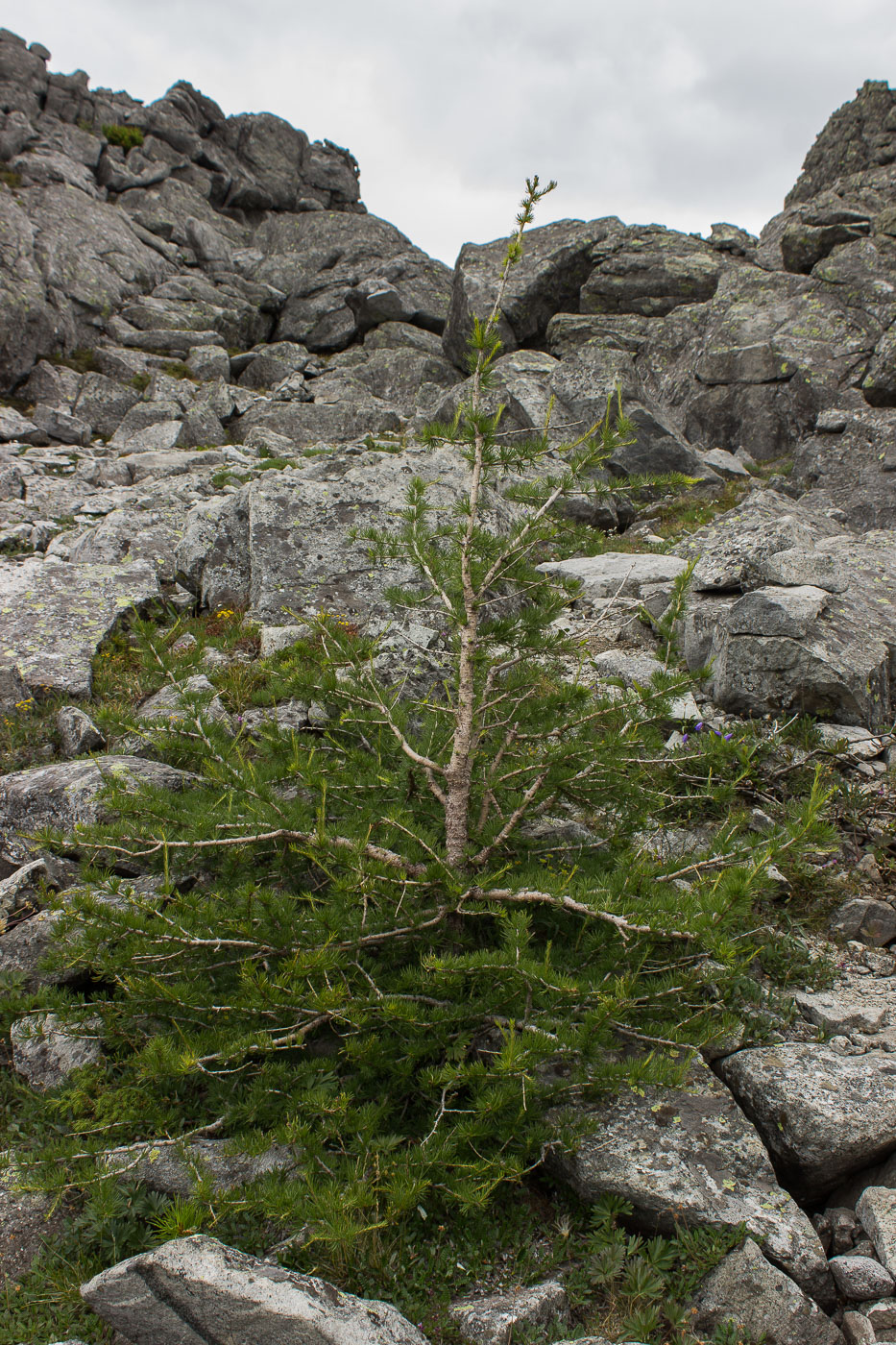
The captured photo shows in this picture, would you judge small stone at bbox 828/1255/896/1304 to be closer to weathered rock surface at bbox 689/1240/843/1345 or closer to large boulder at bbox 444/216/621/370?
weathered rock surface at bbox 689/1240/843/1345

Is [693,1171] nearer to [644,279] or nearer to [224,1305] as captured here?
[224,1305]

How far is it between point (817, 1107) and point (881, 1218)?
0.49m

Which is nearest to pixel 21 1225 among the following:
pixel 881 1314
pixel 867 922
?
pixel 881 1314

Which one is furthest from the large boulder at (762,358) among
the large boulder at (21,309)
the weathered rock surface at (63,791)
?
the large boulder at (21,309)

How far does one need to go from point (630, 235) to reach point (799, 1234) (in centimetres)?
3233

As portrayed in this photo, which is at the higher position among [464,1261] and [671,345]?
[671,345]

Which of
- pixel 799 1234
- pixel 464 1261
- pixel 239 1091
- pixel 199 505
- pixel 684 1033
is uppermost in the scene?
pixel 199 505

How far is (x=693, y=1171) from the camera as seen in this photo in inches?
141

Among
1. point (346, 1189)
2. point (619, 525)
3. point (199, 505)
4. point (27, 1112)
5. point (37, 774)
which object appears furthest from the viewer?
point (619, 525)

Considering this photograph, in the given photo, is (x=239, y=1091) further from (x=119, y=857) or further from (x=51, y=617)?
(x=51, y=617)

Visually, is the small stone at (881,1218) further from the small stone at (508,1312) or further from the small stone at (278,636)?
the small stone at (278,636)

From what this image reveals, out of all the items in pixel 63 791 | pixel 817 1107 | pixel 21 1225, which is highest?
pixel 63 791

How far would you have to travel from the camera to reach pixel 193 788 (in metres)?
4.72

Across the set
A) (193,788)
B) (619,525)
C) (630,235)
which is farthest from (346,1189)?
(630,235)
